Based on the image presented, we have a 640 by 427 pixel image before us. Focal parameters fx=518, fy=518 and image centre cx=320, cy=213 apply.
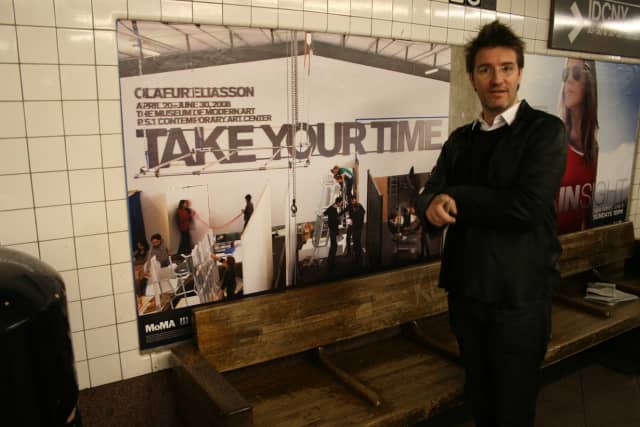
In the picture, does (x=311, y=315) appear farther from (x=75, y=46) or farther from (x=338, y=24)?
(x=75, y=46)

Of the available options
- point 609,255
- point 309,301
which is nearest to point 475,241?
point 309,301

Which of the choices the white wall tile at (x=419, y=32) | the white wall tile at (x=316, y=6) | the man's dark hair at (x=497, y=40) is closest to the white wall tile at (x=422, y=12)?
the white wall tile at (x=419, y=32)

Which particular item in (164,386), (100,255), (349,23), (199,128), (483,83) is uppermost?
(349,23)

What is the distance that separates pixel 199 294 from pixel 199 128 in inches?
30.4

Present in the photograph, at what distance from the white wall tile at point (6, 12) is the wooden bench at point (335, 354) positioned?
1373mm

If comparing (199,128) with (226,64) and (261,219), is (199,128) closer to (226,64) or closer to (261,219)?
(226,64)

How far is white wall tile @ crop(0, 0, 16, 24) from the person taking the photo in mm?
1871

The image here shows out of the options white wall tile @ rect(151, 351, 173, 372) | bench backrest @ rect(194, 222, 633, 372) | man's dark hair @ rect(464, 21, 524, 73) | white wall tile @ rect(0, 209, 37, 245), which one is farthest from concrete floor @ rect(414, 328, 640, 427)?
white wall tile @ rect(0, 209, 37, 245)

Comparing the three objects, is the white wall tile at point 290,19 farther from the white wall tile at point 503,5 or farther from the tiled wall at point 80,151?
the white wall tile at point 503,5

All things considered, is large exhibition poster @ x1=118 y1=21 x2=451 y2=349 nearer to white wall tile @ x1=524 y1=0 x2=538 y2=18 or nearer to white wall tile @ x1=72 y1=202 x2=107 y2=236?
white wall tile @ x1=72 y1=202 x2=107 y2=236

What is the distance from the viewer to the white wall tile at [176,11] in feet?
7.11

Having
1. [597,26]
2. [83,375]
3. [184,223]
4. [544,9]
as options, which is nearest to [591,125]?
[597,26]

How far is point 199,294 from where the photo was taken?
8.02 ft

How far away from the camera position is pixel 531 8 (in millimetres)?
3395
